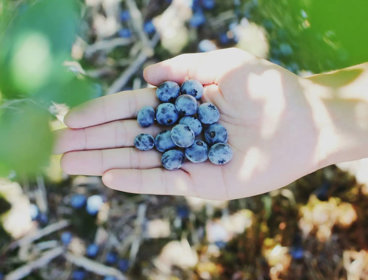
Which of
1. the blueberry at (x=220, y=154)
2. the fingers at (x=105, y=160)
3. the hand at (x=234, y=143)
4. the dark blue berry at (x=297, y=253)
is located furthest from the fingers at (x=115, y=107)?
the dark blue berry at (x=297, y=253)

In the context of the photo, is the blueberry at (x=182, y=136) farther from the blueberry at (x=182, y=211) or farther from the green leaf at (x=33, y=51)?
the green leaf at (x=33, y=51)

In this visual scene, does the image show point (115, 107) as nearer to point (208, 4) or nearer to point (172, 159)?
point (172, 159)

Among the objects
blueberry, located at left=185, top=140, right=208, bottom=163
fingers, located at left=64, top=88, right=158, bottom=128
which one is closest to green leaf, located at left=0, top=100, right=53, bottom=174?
fingers, located at left=64, top=88, right=158, bottom=128

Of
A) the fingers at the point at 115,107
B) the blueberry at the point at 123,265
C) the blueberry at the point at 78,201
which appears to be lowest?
the blueberry at the point at 123,265

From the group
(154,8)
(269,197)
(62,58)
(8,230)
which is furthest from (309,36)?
(154,8)

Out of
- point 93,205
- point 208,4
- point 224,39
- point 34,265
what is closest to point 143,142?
point 93,205
